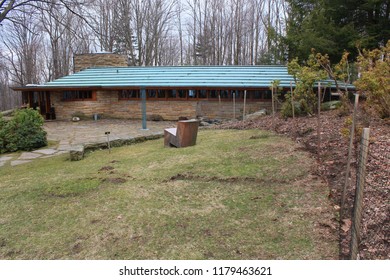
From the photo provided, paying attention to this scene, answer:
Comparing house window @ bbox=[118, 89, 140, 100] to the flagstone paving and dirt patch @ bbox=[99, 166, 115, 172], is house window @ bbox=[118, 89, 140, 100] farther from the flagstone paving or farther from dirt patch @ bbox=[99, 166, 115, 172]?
dirt patch @ bbox=[99, 166, 115, 172]

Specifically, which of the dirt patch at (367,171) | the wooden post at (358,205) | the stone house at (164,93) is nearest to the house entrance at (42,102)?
the stone house at (164,93)

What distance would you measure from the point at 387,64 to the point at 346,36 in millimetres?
6346

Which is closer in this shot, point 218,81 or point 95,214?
point 95,214

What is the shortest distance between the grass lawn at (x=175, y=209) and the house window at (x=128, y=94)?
416 inches

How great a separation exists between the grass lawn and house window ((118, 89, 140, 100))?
10.6 metres

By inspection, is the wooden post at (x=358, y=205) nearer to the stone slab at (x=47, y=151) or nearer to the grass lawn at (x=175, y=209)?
the grass lawn at (x=175, y=209)

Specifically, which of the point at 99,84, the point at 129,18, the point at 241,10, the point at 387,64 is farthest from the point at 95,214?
the point at 241,10

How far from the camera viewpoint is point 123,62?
21094 mm

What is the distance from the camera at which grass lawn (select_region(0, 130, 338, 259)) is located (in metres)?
3.00

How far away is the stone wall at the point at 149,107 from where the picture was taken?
50.2 feet

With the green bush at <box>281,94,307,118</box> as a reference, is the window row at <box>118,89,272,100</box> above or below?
above

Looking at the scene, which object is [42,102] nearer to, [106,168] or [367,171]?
[106,168]

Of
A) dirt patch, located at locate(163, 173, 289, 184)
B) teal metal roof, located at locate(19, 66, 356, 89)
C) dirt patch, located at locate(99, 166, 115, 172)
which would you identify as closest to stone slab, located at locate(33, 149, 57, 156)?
dirt patch, located at locate(99, 166, 115, 172)
